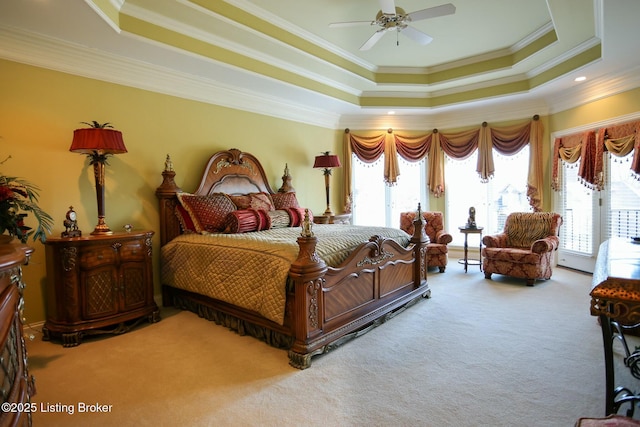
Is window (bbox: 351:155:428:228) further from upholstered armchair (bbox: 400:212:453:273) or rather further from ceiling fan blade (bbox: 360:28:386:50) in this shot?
ceiling fan blade (bbox: 360:28:386:50)

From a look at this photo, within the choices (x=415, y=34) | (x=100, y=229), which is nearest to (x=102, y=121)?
(x=100, y=229)

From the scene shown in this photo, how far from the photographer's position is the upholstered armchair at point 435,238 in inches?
210

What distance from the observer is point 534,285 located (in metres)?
4.54

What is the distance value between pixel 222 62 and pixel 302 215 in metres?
2.14

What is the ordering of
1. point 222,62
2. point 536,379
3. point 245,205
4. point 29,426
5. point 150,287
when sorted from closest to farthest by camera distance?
point 29,426 < point 536,379 < point 150,287 < point 222,62 < point 245,205

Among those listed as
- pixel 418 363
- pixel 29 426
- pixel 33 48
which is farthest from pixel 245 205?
pixel 29 426

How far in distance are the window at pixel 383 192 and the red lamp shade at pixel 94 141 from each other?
4.51 m

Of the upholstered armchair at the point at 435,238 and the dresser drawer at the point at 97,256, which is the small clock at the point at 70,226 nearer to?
the dresser drawer at the point at 97,256

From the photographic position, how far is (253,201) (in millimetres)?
4406

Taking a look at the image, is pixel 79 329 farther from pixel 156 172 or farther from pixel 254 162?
pixel 254 162

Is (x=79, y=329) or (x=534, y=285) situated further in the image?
(x=534, y=285)

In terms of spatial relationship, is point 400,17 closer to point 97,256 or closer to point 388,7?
point 388,7

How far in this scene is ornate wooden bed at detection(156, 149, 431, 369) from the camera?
2508 mm

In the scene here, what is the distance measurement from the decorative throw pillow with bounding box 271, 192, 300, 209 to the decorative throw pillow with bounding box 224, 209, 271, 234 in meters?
0.76
